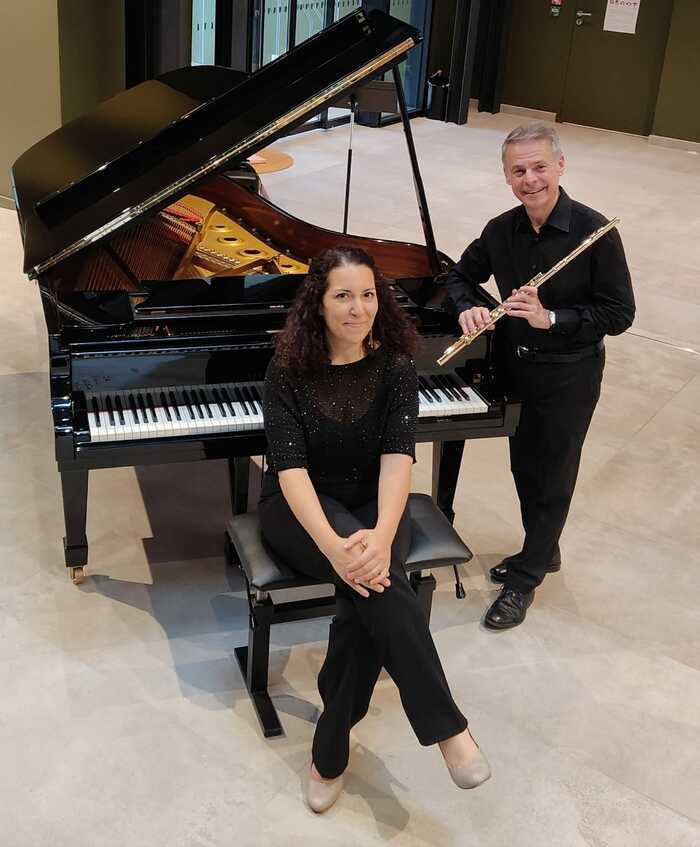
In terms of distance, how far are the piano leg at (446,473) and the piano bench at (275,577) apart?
1.77ft

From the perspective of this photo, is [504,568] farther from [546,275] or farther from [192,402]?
[192,402]

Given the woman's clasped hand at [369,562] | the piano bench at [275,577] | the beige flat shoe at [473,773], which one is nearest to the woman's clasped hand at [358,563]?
the woman's clasped hand at [369,562]

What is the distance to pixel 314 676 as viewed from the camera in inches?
125

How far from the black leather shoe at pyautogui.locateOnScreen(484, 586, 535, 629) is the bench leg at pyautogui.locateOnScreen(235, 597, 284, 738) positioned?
0.77 meters

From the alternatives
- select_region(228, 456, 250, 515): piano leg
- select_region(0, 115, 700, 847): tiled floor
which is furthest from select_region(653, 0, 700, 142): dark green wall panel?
select_region(228, 456, 250, 515): piano leg

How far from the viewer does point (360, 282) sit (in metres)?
2.72

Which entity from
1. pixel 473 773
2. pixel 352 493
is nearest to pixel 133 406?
pixel 352 493

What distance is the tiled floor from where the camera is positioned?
106 inches

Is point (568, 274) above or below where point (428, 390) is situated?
above

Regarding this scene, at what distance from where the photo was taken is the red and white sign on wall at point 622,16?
427 inches

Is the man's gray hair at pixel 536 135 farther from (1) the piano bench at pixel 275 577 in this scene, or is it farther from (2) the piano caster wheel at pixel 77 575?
(2) the piano caster wheel at pixel 77 575

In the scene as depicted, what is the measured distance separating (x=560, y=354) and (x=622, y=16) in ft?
29.3

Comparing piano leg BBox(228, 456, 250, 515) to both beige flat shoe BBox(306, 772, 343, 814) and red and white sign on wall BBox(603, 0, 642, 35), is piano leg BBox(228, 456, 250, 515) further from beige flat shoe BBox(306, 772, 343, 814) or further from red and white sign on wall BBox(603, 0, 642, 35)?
red and white sign on wall BBox(603, 0, 642, 35)

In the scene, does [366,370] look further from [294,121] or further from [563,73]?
[563,73]
